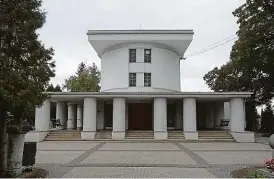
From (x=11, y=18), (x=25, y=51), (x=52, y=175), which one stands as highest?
(x=11, y=18)

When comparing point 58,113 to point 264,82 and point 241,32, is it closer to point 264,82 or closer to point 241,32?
point 241,32

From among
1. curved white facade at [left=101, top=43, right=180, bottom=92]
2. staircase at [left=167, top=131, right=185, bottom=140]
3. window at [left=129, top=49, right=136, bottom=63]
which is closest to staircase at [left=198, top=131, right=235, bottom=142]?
staircase at [left=167, top=131, right=185, bottom=140]

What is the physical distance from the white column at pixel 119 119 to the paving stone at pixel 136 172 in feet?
47.9

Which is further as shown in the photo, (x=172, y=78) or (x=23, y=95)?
(x=172, y=78)

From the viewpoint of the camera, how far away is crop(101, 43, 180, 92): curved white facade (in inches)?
1259

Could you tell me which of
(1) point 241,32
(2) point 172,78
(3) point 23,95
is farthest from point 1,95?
(2) point 172,78

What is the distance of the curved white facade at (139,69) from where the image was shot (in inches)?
1259

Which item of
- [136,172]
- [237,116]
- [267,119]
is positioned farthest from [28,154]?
[267,119]

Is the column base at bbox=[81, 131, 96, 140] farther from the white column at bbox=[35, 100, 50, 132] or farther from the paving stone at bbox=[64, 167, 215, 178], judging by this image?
the paving stone at bbox=[64, 167, 215, 178]

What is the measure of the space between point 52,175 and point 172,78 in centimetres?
2344

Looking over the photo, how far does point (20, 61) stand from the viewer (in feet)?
36.6

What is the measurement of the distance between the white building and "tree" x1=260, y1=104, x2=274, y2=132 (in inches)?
384

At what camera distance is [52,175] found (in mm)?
11633

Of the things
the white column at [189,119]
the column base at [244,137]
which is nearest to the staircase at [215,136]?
the column base at [244,137]
